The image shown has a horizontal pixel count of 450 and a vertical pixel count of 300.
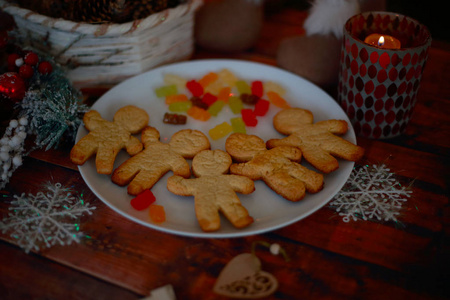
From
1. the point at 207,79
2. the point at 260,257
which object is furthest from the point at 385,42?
the point at 260,257

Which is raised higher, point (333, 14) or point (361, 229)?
point (333, 14)

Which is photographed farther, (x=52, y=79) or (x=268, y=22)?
(x=268, y=22)

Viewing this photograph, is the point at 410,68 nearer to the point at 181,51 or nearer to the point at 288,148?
the point at 288,148

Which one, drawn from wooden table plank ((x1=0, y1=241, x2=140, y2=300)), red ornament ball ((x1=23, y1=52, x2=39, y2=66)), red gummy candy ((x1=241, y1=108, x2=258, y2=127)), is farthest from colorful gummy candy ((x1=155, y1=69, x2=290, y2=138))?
wooden table plank ((x1=0, y1=241, x2=140, y2=300))

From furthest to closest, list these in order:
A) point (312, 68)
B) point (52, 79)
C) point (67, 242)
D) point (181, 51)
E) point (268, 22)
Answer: point (268, 22)
point (181, 51)
point (312, 68)
point (52, 79)
point (67, 242)

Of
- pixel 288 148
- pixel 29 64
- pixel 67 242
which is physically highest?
pixel 29 64

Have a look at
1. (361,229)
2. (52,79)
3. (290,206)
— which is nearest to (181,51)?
(52,79)

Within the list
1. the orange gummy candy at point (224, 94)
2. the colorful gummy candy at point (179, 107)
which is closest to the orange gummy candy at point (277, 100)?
the orange gummy candy at point (224, 94)
